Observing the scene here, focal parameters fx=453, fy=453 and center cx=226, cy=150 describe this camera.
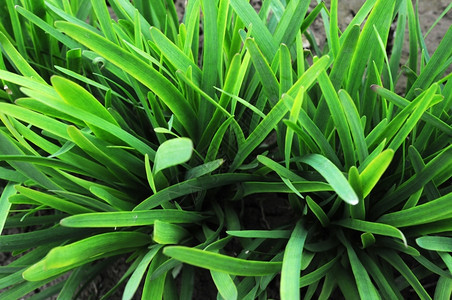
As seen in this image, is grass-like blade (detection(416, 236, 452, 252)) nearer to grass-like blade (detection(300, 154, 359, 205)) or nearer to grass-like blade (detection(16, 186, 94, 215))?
grass-like blade (detection(300, 154, 359, 205))

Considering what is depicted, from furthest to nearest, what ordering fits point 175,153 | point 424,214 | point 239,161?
point 239,161, point 424,214, point 175,153

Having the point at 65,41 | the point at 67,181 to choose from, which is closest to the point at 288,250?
the point at 67,181

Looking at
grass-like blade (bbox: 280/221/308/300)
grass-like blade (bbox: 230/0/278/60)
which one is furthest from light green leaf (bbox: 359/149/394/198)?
grass-like blade (bbox: 230/0/278/60)

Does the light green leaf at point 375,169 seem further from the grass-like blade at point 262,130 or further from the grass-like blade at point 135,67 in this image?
the grass-like blade at point 135,67

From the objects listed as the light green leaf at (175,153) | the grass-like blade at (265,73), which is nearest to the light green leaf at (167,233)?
the light green leaf at (175,153)

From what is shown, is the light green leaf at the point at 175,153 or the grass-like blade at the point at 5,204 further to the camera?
the grass-like blade at the point at 5,204

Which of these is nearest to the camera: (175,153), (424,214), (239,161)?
(175,153)

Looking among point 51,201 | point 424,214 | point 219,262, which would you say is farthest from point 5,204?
point 424,214

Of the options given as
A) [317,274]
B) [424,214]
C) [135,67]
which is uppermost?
[135,67]

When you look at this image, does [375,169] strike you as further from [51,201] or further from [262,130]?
[51,201]
